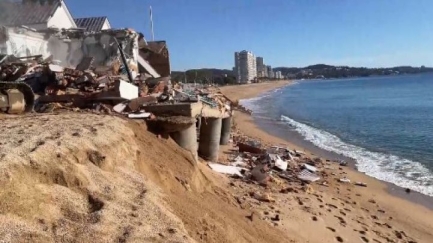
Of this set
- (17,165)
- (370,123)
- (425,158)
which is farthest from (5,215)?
(370,123)

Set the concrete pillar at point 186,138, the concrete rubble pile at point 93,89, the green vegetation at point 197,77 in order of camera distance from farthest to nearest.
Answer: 1. the green vegetation at point 197,77
2. the concrete rubble pile at point 93,89
3. the concrete pillar at point 186,138

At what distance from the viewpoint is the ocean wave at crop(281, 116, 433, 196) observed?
1503cm

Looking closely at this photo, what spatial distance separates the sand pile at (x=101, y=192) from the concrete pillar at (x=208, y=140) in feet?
17.1

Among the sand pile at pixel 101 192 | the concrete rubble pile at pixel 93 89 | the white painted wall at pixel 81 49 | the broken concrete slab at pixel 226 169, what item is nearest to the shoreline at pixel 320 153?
the broken concrete slab at pixel 226 169

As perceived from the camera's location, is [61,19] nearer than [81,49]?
No

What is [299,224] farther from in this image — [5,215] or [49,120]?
[5,215]

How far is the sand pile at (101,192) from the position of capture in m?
4.48

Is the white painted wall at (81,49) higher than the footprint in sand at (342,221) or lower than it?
higher

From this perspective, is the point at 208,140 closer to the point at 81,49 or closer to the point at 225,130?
the point at 225,130

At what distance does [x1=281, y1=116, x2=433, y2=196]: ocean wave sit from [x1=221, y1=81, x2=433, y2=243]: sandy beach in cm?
81

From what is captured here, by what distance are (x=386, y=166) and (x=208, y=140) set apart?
8.17 metres

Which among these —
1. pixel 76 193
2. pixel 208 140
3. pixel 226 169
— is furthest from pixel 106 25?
pixel 76 193

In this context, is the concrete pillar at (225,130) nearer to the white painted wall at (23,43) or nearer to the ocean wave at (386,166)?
the ocean wave at (386,166)

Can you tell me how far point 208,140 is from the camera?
13.9 m
